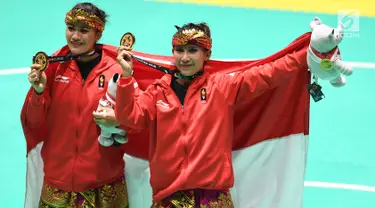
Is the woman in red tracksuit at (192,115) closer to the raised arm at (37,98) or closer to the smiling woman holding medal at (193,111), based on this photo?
the smiling woman holding medal at (193,111)

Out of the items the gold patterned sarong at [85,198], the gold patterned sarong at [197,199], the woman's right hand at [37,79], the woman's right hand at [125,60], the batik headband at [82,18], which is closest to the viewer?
the woman's right hand at [125,60]

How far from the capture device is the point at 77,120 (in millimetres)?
5574

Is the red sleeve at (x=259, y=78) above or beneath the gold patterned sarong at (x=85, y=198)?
above

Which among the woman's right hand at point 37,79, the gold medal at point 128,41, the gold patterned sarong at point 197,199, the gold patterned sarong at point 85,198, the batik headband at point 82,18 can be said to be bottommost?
the gold patterned sarong at point 85,198

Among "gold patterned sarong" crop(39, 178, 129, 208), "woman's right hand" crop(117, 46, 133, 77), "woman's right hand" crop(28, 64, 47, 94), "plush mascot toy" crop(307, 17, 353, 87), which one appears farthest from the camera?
"gold patterned sarong" crop(39, 178, 129, 208)

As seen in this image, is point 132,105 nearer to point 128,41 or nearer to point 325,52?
point 128,41

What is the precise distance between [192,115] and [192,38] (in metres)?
0.60

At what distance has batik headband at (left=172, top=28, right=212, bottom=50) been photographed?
5258 mm

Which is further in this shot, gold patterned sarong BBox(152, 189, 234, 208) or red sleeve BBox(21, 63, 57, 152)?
red sleeve BBox(21, 63, 57, 152)

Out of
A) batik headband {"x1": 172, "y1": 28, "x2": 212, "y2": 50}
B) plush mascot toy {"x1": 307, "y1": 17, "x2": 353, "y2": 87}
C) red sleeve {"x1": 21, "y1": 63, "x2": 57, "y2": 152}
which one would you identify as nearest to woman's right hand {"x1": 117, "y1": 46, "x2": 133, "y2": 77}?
batik headband {"x1": 172, "y1": 28, "x2": 212, "y2": 50}

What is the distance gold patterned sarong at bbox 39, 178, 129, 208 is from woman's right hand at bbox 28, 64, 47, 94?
881 millimetres

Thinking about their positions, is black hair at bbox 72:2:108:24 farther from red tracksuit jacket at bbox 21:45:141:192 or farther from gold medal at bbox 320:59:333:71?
gold medal at bbox 320:59:333:71

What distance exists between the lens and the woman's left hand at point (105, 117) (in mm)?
5360

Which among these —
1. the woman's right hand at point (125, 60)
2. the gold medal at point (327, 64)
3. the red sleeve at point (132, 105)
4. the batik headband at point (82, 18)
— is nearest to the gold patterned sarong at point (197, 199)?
the red sleeve at point (132, 105)
